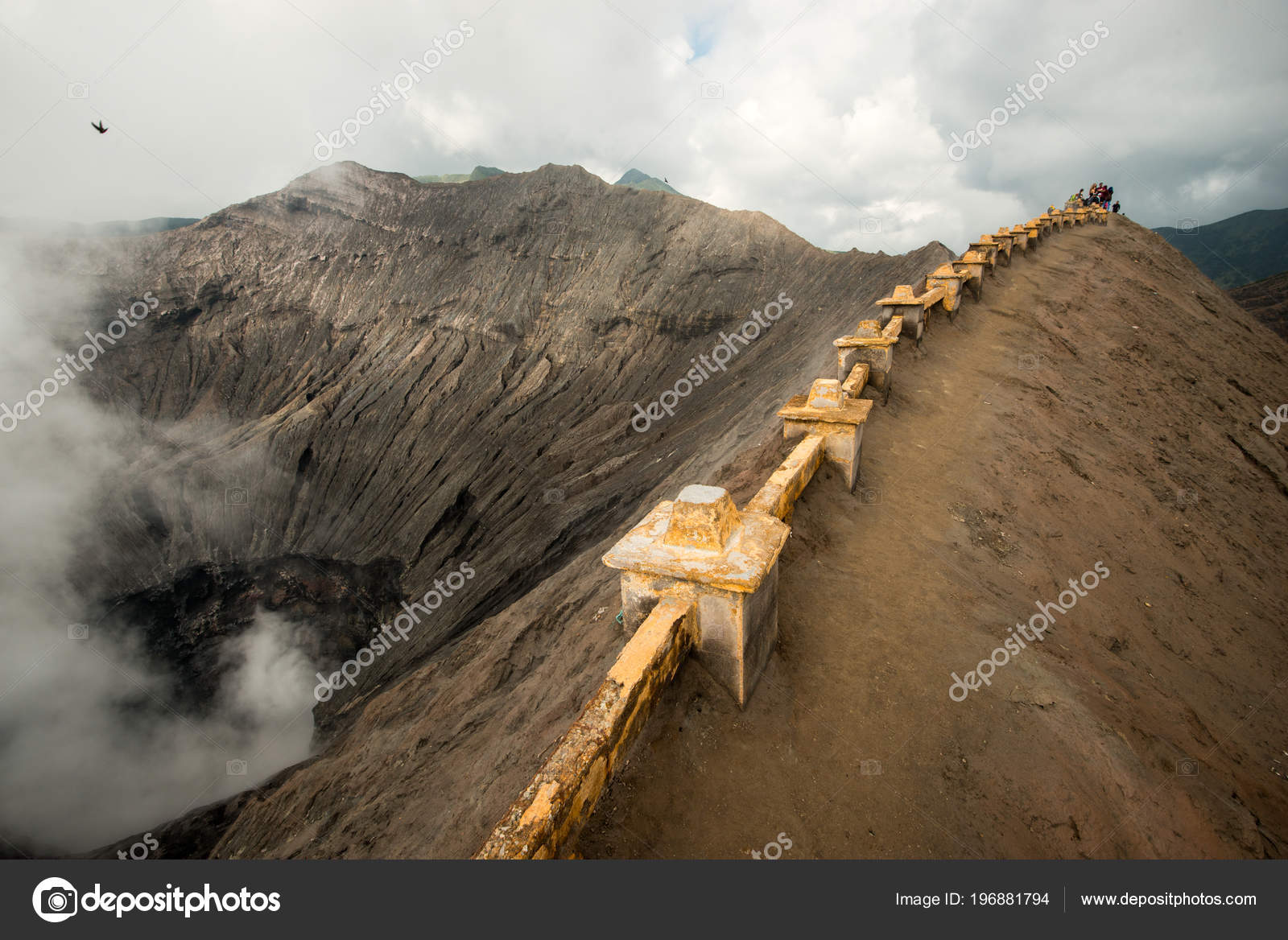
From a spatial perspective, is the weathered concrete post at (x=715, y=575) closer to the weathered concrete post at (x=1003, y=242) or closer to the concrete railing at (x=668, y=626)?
the concrete railing at (x=668, y=626)

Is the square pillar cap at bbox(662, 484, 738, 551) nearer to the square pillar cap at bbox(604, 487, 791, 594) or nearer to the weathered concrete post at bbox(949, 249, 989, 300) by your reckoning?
the square pillar cap at bbox(604, 487, 791, 594)

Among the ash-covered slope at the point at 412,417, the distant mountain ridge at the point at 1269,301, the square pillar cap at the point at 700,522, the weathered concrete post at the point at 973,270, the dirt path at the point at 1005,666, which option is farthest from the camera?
the distant mountain ridge at the point at 1269,301

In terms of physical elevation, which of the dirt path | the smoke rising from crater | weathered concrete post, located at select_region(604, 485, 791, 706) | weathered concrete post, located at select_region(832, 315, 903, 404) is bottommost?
the smoke rising from crater

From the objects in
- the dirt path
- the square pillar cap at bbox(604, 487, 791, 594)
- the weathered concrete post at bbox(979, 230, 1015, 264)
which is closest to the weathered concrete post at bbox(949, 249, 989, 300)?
the weathered concrete post at bbox(979, 230, 1015, 264)

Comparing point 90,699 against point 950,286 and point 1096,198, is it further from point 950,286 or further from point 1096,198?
point 1096,198

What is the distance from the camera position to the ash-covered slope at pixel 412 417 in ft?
41.2

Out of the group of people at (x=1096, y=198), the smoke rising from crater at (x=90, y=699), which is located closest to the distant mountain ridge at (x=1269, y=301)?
the group of people at (x=1096, y=198)

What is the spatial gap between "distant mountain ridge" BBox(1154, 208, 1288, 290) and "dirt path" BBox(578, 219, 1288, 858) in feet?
372

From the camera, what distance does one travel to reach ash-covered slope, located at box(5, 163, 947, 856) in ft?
41.2

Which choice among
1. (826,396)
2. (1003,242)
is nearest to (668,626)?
(826,396)

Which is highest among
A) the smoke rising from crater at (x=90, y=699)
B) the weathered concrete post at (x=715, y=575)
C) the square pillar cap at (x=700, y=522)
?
the square pillar cap at (x=700, y=522)

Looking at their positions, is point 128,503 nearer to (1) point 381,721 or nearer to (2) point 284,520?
(2) point 284,520

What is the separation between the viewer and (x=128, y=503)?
3177cm

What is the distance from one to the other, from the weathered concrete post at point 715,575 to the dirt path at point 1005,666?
28 centimetres
